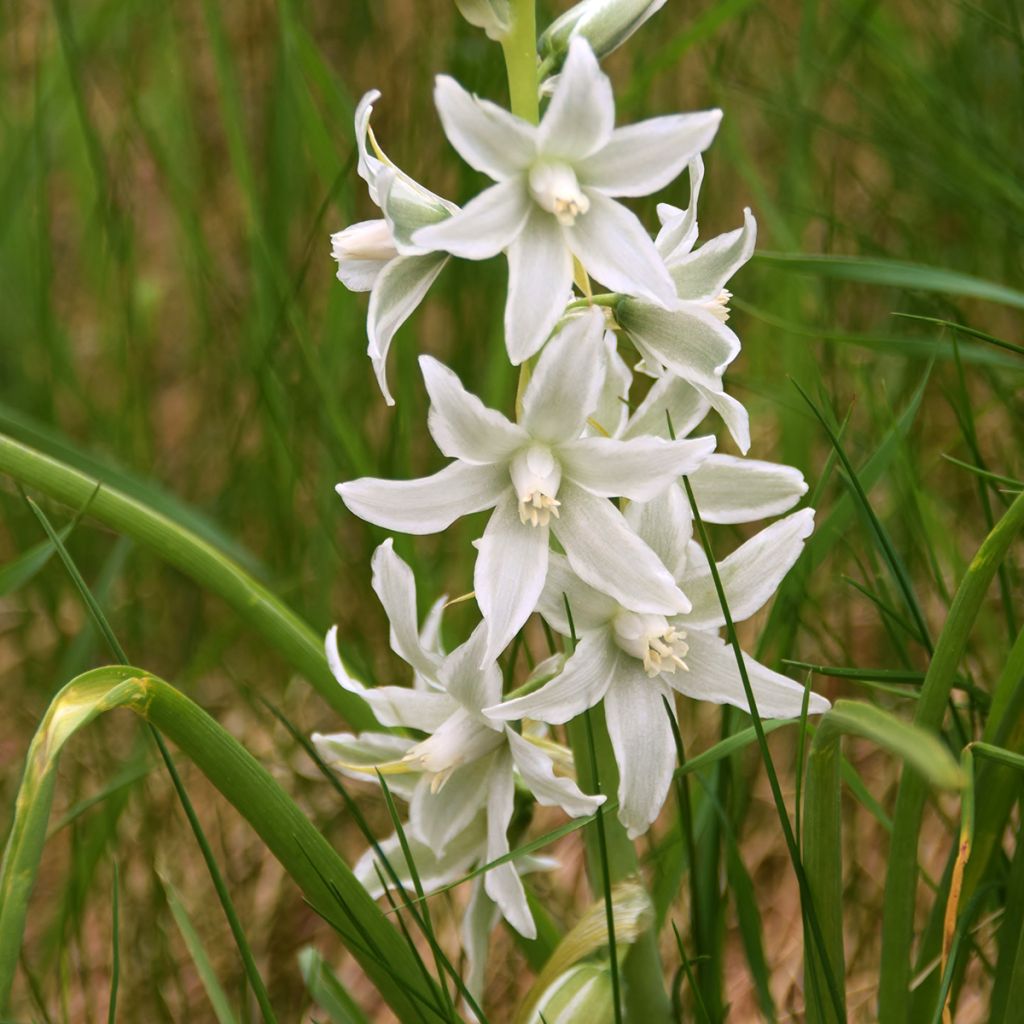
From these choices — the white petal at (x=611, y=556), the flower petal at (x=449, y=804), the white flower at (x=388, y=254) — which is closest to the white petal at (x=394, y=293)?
the white flower at (x=388, y=254)

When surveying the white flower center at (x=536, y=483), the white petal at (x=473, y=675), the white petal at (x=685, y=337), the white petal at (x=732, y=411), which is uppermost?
the white petal at (x=685, y=337)

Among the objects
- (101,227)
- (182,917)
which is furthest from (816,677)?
(101,227)

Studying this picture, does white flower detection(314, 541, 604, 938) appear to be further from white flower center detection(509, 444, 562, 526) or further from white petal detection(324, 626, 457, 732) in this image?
white flower center detection(509, 444, 562, 526)

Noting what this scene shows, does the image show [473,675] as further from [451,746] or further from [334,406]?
[334,406]

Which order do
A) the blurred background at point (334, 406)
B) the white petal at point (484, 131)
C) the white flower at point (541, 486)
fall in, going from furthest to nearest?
1. the blurred background at point (334, 406)
2. the white flower at point (541, 486)
3. the white petal at point (484, 131)

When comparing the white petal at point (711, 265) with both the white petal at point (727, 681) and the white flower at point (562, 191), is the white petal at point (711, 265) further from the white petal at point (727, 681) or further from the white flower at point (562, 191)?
the white petal at point (727, 681)

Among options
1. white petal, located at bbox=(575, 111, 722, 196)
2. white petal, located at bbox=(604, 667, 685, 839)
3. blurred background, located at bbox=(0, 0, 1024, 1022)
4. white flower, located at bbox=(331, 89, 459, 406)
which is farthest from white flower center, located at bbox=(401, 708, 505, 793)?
white petal, located at bbox=(575, 111, 722, 196)
